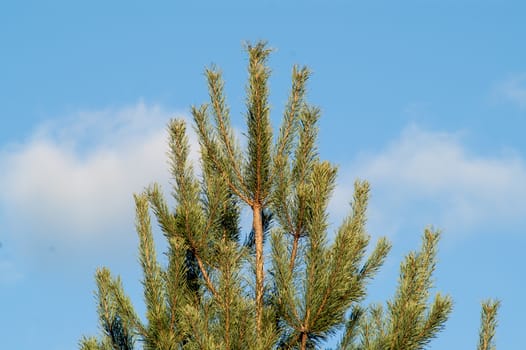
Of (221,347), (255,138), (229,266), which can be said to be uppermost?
(255,138)

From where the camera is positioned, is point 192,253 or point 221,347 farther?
point 192,253

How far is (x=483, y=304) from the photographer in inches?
360

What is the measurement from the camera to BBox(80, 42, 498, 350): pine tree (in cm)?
888

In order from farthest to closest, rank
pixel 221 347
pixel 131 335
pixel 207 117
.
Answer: pixel 207 117 → pixel 131 335 → pixel 221 347

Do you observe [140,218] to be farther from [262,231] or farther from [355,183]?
[355,183]

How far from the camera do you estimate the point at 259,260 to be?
9.64m

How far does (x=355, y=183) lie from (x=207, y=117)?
192 centimetres

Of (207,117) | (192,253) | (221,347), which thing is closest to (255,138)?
(207,117)

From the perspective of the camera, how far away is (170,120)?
396 inches

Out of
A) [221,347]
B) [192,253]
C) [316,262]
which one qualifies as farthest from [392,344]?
[192,253]

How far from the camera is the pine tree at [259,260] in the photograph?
8883mm

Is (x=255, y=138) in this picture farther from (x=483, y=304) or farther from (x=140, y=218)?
(x=483, y=304)

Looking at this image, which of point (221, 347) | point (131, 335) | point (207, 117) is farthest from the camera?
point (207, 117)

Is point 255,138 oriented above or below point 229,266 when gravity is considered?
above
